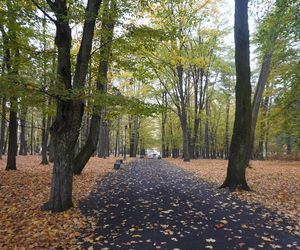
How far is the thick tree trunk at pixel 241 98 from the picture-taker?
30.1ft

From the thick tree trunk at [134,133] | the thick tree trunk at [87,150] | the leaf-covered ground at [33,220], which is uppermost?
the thick tree trunk at [134,133]

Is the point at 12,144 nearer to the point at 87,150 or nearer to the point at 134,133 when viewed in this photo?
the point at 87,150

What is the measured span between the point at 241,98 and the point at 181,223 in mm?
5375

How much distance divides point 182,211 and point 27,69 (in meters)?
7.66

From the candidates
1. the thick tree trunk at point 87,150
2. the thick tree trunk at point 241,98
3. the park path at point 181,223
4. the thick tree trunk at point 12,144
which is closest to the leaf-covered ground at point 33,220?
the park path at point 181,223

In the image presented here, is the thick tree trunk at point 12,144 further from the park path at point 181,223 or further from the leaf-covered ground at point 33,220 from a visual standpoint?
the park path at point 181,223

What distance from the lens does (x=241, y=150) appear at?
9.16 m

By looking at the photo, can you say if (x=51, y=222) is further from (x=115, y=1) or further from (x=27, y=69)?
(x=115, y=1)

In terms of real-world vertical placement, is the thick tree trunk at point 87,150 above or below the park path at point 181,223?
above

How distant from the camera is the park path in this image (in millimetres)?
4641

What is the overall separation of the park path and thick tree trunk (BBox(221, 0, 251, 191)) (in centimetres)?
119

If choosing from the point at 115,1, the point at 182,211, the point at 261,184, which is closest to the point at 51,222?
the point at 182,211

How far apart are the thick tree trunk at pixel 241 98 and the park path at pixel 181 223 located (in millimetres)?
1191

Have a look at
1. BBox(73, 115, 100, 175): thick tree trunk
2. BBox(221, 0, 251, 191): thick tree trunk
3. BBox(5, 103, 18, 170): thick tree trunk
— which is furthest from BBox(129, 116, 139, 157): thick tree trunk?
BBox(221, 0, 251, 191): thick tree trunk
